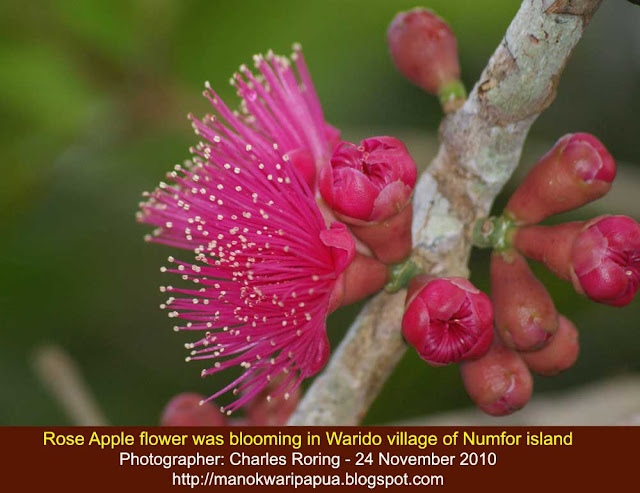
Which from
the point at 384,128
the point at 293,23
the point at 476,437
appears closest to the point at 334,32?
the point at 293,23

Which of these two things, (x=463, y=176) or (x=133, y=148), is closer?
(x=463, y=176)

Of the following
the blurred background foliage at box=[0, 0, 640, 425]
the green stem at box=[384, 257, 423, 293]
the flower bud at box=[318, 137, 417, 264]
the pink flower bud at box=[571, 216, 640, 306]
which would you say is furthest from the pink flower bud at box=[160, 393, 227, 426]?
the pink flower bud at box=[571, 216, 640, 306]

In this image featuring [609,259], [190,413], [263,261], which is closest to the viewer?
[609,259]

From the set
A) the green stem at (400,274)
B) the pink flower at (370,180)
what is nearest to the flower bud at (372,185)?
the pink flower at (370,180)

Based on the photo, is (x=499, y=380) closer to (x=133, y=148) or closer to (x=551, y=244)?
(x=551, y=244)

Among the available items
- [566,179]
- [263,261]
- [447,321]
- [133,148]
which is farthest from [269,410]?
[133,148]

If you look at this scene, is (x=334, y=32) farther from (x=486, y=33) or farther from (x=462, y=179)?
(x=462, y=179)
